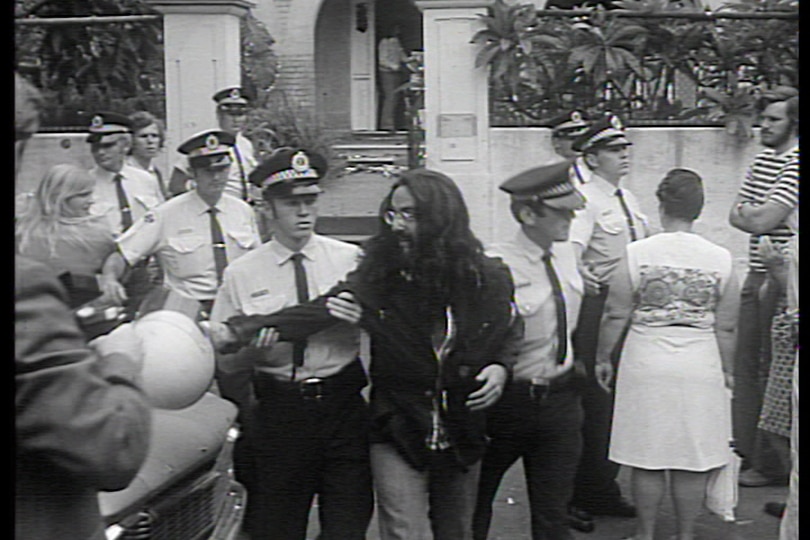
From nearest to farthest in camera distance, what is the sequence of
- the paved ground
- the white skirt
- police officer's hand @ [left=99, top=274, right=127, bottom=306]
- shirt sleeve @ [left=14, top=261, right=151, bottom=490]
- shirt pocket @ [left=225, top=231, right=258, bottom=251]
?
shirt sleeve @ [left=14, top=261, right=151, bottom=490] → police officer's hand @ [left=99, top=274, right=127, bottom=306] → shirt pocket @ [left=225, top=231, right=258, bottom=251] → the white skirt → the paved ground

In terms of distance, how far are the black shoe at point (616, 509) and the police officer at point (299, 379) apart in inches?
29.8

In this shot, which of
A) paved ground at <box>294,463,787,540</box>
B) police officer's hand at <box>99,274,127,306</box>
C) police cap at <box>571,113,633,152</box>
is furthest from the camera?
paved ground at <box>294,463,787,540</box>

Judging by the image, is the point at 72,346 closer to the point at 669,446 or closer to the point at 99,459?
the point at 99,459

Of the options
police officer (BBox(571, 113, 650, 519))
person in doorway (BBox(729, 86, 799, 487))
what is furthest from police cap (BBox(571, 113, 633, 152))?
person in doorway (BBox(729, 86, 799, 487))

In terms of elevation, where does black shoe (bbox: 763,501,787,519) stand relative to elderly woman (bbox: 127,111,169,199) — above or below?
below

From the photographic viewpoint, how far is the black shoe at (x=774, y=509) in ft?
11.4

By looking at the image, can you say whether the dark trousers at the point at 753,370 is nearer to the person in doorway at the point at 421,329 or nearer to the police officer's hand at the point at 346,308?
the person in doorway at the point at 421,329

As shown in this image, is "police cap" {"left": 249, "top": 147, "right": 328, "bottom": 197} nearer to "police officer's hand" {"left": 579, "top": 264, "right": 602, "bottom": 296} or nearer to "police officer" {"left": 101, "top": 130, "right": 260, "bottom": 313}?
"police officer" {"left": 101, "top": 130, "right": 260, "bottom": 313}

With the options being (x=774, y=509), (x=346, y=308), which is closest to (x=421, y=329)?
(x=346, y=308)

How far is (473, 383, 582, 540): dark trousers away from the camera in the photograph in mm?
3129

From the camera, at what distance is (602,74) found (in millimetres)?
3182

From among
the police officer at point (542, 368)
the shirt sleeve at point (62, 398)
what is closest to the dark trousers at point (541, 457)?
the police officer at point (542, 368)

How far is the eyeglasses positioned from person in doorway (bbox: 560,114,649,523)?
49 cm

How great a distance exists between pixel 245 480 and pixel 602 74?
1.45 meters
